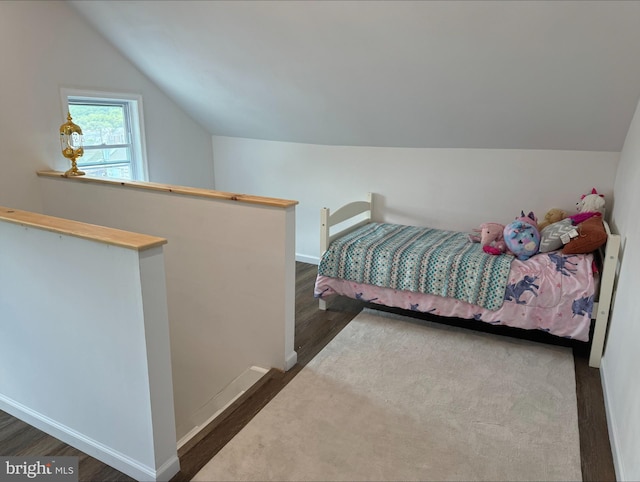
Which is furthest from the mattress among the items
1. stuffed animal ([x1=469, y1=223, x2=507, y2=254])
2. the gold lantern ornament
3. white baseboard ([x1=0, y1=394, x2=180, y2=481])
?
the gold lantern ornament

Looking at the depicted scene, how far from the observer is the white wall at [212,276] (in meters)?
2.45

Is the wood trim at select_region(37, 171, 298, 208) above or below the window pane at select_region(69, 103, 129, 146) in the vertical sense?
below

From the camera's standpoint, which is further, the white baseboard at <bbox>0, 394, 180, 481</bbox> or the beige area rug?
the beige area rug

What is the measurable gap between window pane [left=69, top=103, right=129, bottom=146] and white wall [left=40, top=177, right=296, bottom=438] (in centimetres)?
64

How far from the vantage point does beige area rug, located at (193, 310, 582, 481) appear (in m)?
1.86

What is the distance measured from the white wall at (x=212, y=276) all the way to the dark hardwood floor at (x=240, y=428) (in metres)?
0.20

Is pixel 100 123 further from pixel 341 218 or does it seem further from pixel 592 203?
pixel 592 203

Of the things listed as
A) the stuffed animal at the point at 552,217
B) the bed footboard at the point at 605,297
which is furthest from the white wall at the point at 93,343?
the stuffed animal at the point at 552,217

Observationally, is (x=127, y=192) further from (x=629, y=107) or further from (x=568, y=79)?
(x=629, y=107)

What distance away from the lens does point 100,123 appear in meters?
3.79

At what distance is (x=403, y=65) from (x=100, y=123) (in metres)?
2.58

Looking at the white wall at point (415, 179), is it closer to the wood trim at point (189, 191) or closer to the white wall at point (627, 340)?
the white wall at point (627, 340)

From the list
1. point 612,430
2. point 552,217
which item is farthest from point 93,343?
point 552,217

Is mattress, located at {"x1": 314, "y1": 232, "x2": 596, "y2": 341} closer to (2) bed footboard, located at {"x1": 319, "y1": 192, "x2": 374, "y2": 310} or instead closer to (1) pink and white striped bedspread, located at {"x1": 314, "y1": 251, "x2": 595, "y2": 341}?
(1) pink and white striped bedspread, located at {"x1": 314, "y1": 251, "x2": 595, "y2": 341}
